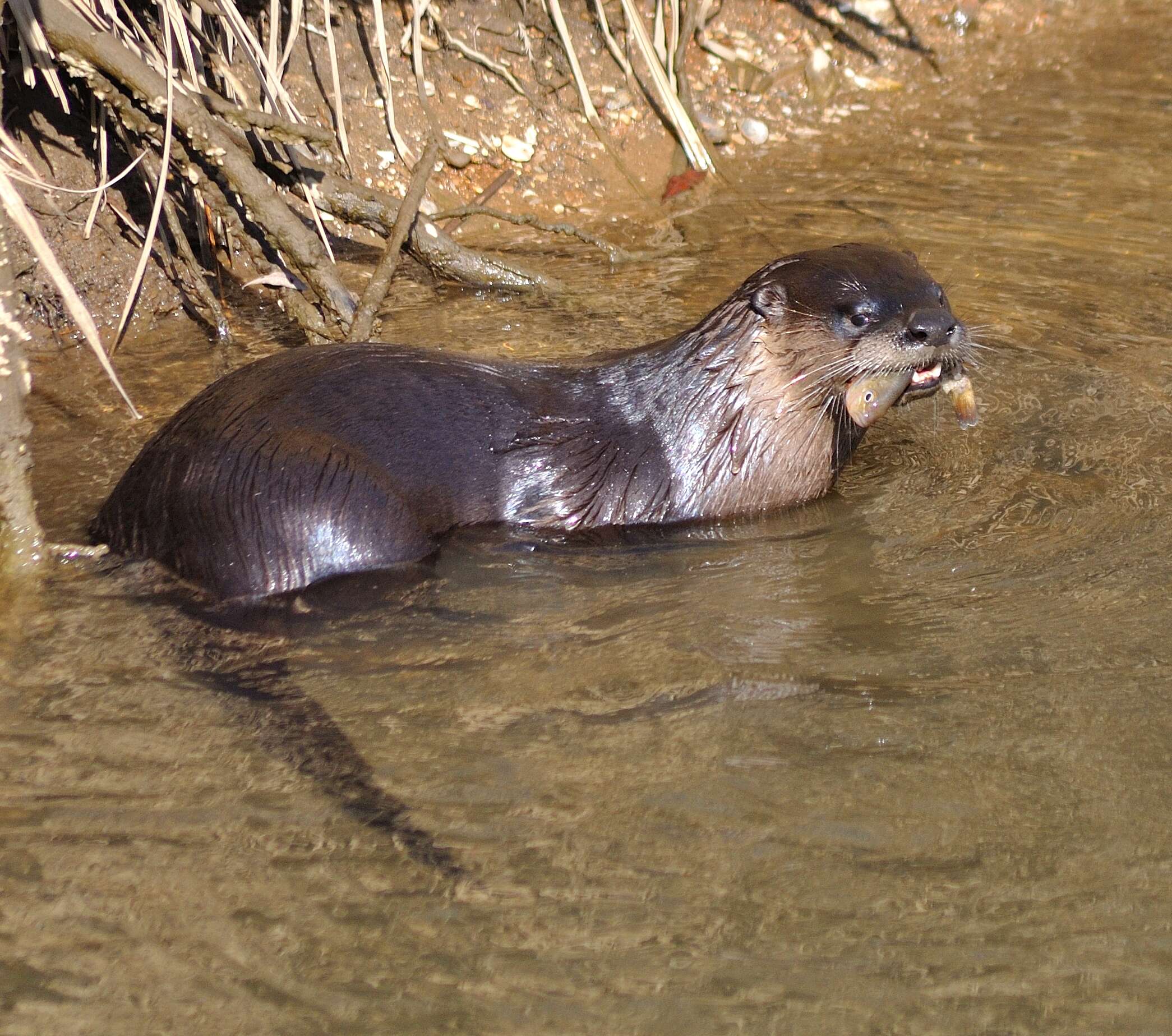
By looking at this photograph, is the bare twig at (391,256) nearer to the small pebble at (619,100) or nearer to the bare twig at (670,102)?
the bare twig at (670,102)

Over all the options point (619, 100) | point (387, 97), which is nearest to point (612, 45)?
point (619, 100)

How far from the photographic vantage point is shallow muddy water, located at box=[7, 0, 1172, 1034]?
1.59 meters

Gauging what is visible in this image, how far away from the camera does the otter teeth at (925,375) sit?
2.91m

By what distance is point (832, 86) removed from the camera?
223 inches

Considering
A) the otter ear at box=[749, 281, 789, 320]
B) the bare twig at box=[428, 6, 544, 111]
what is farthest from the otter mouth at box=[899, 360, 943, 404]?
the bare twig at box=[428, 6, 544, 111]

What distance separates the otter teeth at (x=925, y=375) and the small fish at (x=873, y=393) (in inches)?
0.6

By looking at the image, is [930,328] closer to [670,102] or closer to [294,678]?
[294,678]

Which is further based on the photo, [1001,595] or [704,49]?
[704,49]

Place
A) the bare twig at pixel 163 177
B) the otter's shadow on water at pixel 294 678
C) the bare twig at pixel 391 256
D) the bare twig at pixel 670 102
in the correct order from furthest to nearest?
1. the bare twig at pixel 670 102
2. the bare twig at pixel 391 256
3. the bare twig at pixel 163 177
4. the otter's shadow on water at pixel 294 678

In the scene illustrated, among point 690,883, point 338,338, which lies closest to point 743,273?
point 338,338

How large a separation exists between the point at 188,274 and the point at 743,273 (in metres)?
1.61

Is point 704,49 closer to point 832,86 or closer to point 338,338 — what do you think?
point 832,86

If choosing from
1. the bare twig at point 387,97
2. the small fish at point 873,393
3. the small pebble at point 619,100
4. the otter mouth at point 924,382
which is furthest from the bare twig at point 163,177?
the small pebble at point 619,100

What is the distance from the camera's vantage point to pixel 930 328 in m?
2.75
